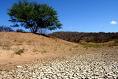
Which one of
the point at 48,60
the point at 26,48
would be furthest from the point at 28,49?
the point at 48,60

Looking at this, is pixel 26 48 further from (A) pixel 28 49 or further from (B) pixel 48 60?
(B) pixel 48 60

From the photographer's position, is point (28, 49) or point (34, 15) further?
point (34, 15)

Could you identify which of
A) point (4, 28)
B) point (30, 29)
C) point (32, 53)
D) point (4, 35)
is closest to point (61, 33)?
point (4, 28)

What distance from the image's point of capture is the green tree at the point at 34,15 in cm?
4947

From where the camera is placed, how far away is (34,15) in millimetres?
49094

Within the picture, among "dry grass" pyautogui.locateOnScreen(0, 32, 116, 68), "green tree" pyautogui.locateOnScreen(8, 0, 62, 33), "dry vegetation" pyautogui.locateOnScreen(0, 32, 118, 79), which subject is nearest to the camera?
"dry vegetation" pyautogui.locateOnScreen(0, 32, 118, 79)

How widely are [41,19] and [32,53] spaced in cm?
2020

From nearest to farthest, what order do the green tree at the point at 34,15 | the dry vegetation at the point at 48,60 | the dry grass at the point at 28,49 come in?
1. the dry vegetation at the point at 48,60
2. the dry grass at the point at 28,49
3. the green tree at the point at 34,15

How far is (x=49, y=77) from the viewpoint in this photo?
619 inches

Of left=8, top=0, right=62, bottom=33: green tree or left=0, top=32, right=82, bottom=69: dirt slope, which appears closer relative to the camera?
left=0, top=32, right=82, bottom=69: dirt slope

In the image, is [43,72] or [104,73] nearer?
[104,73]

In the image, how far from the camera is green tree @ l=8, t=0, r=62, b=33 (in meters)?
49.5

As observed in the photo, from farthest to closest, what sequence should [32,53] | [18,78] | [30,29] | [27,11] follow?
[30,29] < [27,11] < [32,53] < [18,78]

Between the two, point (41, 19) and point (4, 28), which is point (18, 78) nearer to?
point (41, 19)
